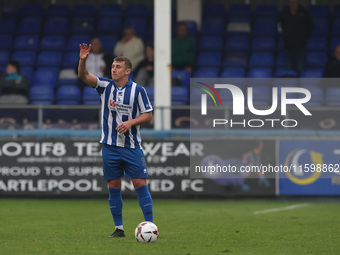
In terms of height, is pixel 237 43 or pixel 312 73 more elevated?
pixel 237 43

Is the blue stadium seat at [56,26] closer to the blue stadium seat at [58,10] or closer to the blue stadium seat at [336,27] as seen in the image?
the blue stadium seat at [58,10]

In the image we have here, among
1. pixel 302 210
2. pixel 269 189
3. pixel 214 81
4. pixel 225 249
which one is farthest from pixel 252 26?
pixel 225 249

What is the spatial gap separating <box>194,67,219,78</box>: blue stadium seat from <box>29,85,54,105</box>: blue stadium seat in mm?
3364

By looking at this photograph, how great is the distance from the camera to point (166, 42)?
1541 centimetres

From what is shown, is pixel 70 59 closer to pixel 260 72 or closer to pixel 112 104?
pixel 260 72

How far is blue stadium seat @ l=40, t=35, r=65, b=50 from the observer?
1917cm

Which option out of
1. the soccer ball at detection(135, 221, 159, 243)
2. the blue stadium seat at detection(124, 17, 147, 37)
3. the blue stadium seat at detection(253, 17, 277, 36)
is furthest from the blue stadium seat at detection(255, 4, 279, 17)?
the soccer ball at detection(135, 221, 159, 243)

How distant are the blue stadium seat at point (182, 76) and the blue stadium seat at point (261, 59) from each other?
6.73 ft

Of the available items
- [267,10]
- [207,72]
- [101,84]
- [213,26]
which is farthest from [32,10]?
[101,84]

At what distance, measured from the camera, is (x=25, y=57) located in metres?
18.8

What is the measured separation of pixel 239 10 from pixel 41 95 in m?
6.01

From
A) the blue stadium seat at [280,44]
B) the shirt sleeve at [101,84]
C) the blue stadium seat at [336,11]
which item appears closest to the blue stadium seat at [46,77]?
the blue stadium seat at [280,44]

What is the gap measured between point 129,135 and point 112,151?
26 centimetres

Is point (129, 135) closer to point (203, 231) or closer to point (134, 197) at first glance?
point (203, 231)
